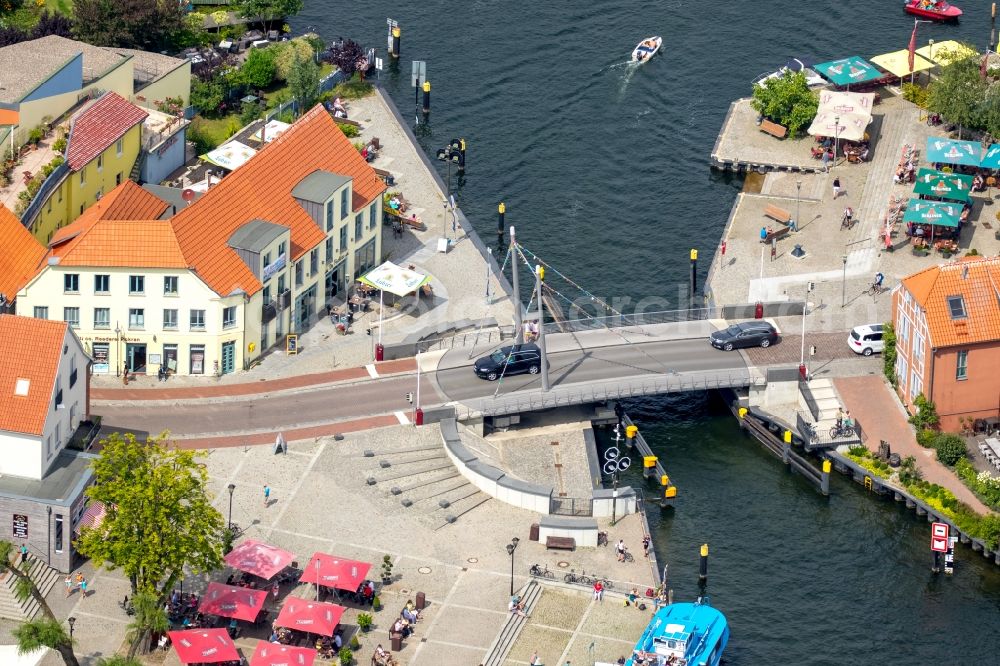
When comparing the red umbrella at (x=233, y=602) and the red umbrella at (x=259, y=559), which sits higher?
the red umbrella at (x=259, y=559)

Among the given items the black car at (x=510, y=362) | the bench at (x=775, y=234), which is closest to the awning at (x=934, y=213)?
the bench at (x=775, y=234)

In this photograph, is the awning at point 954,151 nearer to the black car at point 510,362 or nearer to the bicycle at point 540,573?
the black car at point 510,362

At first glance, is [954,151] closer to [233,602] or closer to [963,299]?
[963,299]

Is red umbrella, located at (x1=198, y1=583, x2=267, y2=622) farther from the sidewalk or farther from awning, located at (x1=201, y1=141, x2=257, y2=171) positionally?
awning, located at (x1=201, y1=141, x2=257, y2=171)

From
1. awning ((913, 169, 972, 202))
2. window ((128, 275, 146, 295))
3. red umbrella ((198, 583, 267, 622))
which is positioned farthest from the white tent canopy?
red umbrella ((198, 583, 267, 622))

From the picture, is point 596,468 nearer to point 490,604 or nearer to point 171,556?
point 490,604

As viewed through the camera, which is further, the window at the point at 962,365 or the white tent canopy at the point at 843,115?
the white tent canopy at the point at 843,115
